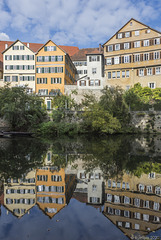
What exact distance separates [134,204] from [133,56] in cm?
4112

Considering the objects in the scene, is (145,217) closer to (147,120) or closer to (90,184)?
(90,184)

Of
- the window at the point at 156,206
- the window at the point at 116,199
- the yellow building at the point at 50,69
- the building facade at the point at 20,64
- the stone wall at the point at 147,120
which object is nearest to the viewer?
the window at the point at 156,206

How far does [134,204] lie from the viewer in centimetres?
565

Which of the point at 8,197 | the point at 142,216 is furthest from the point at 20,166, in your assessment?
the point at 142,216

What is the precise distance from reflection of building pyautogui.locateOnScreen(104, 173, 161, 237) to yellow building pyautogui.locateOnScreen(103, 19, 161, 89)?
3688cm

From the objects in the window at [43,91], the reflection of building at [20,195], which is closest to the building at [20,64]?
the window at [43,91]

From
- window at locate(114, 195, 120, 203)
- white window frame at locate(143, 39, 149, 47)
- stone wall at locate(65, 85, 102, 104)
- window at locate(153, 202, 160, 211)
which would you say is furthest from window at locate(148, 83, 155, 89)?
window at locate(153, 202, 160, 211)

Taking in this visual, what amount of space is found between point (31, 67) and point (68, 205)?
43.1m

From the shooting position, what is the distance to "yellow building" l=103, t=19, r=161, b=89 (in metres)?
40.9

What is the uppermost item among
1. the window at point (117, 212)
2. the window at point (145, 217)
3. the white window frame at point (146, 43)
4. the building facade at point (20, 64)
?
the white window frame at point (146, 43)

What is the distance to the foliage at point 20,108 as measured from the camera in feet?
102

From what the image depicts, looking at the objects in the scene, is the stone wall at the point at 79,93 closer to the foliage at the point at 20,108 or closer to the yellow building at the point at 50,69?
the yellow building at the point at 50,69

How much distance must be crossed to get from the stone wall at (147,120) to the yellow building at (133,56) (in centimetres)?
870

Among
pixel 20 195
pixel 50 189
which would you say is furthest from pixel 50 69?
pixel 20 195
